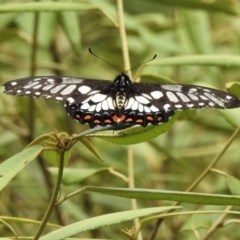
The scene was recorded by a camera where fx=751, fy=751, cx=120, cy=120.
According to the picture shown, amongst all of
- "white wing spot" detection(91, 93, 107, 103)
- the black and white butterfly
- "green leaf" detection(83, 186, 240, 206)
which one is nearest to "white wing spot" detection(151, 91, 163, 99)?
the black and white butterfly

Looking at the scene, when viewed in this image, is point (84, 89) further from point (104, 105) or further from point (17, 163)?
point (17, 163)

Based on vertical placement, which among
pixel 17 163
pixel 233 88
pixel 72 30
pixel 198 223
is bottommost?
pixel 198 223

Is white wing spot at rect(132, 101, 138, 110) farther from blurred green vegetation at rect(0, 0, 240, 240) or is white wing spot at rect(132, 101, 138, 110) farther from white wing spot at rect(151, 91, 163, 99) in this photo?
A: blurred green vegetation at rect(0, 0, 240, 240)

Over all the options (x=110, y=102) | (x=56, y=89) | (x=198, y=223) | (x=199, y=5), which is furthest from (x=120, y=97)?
(x=199, y=5)

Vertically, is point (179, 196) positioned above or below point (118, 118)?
below

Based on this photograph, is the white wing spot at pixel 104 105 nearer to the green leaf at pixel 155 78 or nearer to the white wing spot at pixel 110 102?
the white wing spot at pixel 110 102

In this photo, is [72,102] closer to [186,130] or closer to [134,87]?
[134,87]

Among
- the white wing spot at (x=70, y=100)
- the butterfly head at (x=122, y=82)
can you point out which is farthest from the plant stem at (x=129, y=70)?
the white wing spot at (x=70, y=100)
